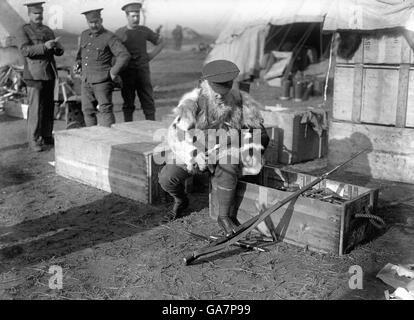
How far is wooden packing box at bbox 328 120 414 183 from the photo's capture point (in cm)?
643

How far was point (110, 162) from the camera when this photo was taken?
594cm

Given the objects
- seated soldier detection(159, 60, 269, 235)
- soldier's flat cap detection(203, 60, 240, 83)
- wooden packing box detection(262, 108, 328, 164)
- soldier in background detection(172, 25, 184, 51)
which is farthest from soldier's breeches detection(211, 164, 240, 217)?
soldier in background detection(172, 25, 184, 51)

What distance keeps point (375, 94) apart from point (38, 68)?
4754 mm

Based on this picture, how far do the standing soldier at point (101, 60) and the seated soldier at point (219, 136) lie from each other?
2.80m

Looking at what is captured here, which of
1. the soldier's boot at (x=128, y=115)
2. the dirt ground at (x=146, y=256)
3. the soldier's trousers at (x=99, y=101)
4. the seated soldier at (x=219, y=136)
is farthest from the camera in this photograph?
the soldier's boot at (x=128, y=115)

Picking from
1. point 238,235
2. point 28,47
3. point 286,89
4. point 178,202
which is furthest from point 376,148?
point 286,89

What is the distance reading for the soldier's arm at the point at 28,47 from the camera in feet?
25.2

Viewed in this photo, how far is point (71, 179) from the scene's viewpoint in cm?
655

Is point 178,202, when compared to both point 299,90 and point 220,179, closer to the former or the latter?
point 220,179

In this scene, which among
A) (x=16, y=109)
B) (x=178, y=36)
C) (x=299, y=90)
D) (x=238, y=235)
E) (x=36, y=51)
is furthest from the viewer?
(x=178, y=36)

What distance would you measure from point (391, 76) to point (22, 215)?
4523 mm

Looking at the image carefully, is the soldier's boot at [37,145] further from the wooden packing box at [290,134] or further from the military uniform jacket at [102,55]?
A: the wooden packing box at [290,134]

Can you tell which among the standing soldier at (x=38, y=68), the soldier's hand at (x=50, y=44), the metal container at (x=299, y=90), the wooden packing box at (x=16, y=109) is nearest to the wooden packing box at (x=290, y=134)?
the soldier's hand at (x=50, y=44)

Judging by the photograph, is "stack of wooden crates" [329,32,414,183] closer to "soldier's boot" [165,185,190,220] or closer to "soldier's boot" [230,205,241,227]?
"soldier's boot" [230,205,241,227]
